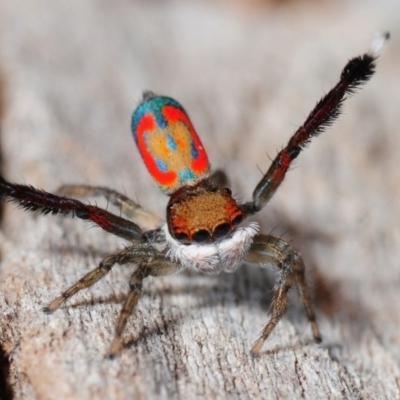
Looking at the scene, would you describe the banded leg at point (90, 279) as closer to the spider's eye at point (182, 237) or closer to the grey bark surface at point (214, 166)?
the grey bark surface at point (214, 166)

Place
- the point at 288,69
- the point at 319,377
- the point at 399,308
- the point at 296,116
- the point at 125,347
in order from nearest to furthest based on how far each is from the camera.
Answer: the point at 125,347 → the point at 319,377 → the point at 399,308 → the point at 296,116 → the point at 288,69

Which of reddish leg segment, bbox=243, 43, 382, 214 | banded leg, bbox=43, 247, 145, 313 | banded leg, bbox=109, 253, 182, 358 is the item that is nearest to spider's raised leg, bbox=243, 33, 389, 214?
reddish leg segment, bbox=243, 43, 382, 214

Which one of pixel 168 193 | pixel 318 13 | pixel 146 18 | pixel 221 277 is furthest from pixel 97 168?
pixel 318 13

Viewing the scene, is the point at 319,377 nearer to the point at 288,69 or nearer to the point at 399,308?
the point at 399,308

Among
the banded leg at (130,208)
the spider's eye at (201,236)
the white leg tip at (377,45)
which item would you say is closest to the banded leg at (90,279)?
the spider's eye at (201,236)

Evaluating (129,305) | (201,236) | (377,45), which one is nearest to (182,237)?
(201,236)

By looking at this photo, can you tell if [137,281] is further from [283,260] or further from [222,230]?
[283,260]

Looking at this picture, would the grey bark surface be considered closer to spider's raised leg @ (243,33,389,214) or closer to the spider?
the spider
